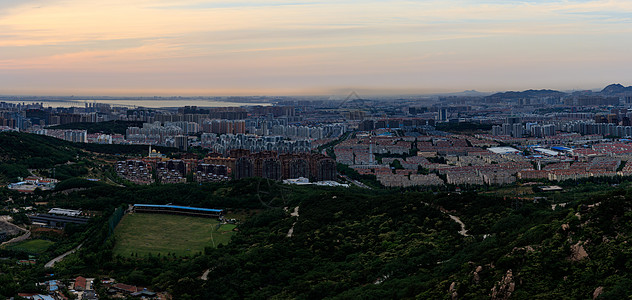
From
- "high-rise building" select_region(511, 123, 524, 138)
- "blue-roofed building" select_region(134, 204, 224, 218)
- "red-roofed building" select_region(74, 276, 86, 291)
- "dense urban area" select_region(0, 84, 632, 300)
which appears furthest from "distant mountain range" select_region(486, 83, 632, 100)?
"red-roofed building" select_region(74, 276, 86, 291)

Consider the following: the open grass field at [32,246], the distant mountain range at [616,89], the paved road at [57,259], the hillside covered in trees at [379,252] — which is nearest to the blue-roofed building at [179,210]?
the hillside covered in trees at [379,252]

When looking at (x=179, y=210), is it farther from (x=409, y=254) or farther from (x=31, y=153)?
(x=31, y=153)

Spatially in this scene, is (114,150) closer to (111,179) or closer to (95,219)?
(111,179)

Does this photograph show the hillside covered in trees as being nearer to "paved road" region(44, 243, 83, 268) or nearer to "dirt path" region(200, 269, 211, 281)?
"dirt path" region(200, 269, 211, 281)

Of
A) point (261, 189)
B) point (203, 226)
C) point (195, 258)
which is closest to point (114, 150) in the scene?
point (261, 189)

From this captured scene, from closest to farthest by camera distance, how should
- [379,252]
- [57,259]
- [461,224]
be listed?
[379,252] < [461,224] < [57,259]

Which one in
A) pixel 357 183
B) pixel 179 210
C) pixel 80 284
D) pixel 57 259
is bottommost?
pixel 57 259

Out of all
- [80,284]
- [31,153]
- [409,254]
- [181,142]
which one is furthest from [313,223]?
[181,142]

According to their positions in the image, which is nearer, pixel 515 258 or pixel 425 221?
pixel 515 258
